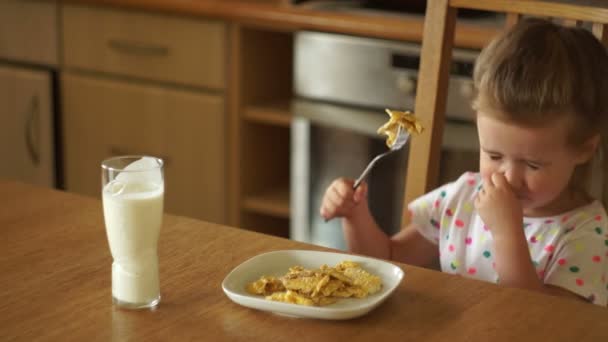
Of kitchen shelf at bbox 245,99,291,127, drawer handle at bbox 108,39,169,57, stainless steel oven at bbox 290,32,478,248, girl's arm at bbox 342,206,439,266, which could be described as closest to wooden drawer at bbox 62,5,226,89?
drawer handle at bbox 108,39,169,57

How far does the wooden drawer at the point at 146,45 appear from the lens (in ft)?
8.42

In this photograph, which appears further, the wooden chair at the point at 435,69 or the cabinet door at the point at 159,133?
the cabinet door at the point at 159,133

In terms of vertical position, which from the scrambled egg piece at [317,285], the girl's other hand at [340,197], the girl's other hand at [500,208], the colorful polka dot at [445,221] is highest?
the girl's other hand at [500,208]

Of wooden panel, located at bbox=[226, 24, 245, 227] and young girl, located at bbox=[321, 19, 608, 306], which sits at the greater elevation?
young girl, located at bbox=[321, 19, 608, 306]

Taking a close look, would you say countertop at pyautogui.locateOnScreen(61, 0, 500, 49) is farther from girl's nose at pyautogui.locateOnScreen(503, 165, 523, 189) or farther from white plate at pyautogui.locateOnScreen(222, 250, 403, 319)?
white plate at pyautogui.locateOnScreen(222, 250, 403, 319)

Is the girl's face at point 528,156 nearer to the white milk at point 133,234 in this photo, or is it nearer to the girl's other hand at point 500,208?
the girl's other hand at point 500,208

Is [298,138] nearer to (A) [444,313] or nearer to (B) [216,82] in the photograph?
(B) [216,82]

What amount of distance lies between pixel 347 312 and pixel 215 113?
68.2 inches

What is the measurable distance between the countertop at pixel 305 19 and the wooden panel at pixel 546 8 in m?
0.79

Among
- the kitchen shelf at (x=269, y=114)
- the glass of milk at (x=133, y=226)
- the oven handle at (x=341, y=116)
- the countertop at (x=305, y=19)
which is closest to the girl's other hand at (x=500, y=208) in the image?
the glass of milk at (x=133, y=226)

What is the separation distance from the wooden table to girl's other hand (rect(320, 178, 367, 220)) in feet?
0.58

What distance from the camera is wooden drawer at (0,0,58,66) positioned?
9.25 ft

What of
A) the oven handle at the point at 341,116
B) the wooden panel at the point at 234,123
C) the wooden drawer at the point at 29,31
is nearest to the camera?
the oven handle at the point at 341,116

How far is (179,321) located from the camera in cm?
92
